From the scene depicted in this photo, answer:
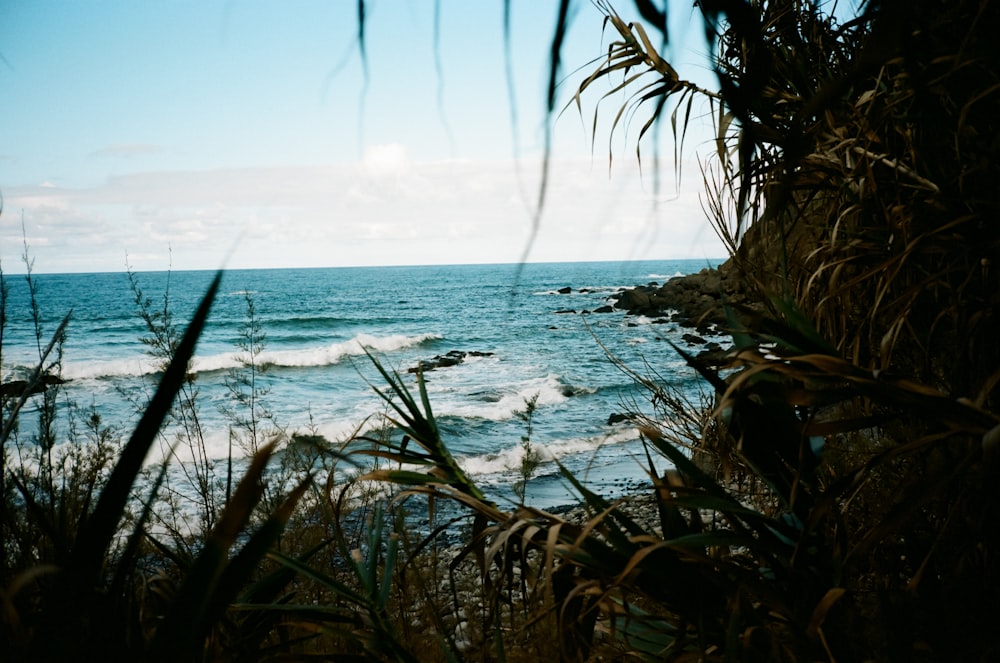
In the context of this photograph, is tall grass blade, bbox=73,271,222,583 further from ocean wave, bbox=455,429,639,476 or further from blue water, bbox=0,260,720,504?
ocean wave, bbox=455,429,639,476

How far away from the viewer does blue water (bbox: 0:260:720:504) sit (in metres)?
9.72

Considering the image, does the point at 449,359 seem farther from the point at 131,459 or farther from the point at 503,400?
the point at 131,459

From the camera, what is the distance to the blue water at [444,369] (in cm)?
972

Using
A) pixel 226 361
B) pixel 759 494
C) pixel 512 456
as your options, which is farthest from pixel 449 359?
pixel 759 494

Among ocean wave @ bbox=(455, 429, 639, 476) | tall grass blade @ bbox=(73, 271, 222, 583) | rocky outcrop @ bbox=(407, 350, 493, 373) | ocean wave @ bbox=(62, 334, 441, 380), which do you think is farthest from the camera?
rocky outcrop @ bbox=(407, 350, 493, 373)

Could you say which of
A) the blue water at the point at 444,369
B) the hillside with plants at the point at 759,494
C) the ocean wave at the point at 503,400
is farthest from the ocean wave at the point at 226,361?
the hillside with plants at the point at 759,494

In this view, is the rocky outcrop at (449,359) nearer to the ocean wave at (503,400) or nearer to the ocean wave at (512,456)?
the ocean wave at (503,400)

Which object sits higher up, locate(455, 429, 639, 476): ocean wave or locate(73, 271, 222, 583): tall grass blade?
locate(73, 271, 222, 583): tall grass blade

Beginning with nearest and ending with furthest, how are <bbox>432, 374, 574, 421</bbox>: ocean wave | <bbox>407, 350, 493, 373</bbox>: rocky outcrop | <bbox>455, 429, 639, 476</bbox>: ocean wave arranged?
1. <bbox>455, 429, 639, 476</bbox>: ocean wave
2. <bbox>432, 374, 574, 421</bbox>: ocean wave
3. <bbox>407, 350, 493, 373</bbox>: rocky outcrop

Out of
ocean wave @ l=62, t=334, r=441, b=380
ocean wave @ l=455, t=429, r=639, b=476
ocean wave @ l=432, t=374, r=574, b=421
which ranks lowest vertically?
ocean wave @ l=455, t=429, r=639, b=476

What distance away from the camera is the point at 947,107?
6.51 feet

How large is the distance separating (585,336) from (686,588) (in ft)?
73.9

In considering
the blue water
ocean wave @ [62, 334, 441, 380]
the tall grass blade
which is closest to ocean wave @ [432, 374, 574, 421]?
the blue water

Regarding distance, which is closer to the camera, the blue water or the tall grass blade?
the tall grass blade
